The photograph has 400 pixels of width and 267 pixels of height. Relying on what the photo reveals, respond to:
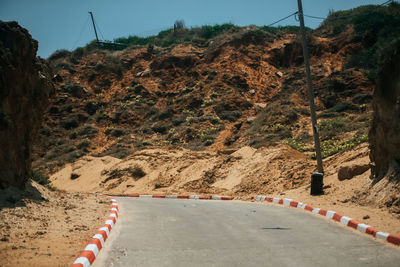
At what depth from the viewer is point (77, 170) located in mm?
32844

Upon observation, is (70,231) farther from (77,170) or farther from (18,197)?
(77,170)

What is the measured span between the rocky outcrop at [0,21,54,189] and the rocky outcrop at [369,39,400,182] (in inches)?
406

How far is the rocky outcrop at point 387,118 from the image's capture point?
10.1 metres

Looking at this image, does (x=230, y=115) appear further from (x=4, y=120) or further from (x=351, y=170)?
(x=4, y=120)

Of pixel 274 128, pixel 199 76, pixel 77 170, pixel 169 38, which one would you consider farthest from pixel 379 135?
pixel 169 38

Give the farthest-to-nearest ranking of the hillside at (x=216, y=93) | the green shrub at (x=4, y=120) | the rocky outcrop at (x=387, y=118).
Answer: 1. the hillside at (x=216, y=93)
2. the rocky outcrop at (x=387, y=118)
3. the green shrub at (x=4, y=120)

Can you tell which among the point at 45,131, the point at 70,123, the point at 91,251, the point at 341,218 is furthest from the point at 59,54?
the point at 91,251

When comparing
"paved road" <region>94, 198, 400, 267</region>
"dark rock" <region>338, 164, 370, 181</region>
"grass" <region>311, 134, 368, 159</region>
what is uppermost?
"grass" <region>311, 134, 368, 159</region>

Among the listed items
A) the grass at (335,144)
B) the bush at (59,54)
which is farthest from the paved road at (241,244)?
the bush at (59,54)

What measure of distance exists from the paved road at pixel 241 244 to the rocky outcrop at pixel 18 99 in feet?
11.7

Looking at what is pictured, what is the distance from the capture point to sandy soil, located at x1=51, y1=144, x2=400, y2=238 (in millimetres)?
11250

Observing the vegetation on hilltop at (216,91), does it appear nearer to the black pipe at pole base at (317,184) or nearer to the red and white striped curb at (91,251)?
the black pipe at pole base at (317,184)

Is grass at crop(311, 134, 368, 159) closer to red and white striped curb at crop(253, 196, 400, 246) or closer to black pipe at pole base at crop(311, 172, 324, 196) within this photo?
black pipe at pole base at crop(311, 172, 324, 196)

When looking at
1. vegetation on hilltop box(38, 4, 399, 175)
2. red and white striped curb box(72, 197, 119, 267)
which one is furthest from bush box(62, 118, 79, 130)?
red and white striped curb box(72, 197, 119, 267)
